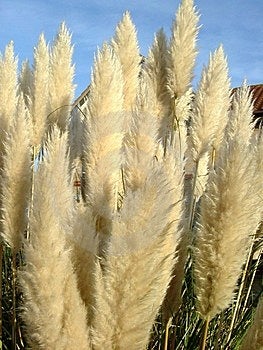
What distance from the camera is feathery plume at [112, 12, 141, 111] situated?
2.96 meters

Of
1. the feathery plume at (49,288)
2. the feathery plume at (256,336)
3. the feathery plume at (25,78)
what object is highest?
the feathery plume at (25,78)

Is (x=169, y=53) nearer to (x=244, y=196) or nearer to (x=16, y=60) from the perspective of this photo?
(x=16, y=60)

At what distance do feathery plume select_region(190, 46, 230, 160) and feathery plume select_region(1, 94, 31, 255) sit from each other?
1033 mm

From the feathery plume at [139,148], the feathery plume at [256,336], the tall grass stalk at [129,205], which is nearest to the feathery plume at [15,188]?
the tall grass stalk at [129,205]

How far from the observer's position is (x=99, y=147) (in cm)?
222

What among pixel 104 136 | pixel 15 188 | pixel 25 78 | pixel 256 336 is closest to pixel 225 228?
pixel 256 336

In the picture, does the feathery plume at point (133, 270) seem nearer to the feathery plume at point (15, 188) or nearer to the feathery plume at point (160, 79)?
the feathery plume at point (15, 188)

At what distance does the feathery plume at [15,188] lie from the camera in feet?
7.34

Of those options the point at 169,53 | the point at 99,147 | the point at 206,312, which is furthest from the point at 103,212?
the point at 169,53

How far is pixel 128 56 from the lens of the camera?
299cm

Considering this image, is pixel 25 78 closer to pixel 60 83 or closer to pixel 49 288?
pixel 60 83

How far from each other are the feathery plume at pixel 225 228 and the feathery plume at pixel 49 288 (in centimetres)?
39

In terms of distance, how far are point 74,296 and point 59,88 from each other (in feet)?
5.85

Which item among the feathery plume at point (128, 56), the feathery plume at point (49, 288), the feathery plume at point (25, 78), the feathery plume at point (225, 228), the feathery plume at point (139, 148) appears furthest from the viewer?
the feathery plume at point (25, 78)
